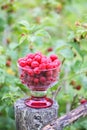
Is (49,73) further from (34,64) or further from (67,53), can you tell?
(67,53)

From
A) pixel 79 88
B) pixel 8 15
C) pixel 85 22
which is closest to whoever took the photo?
pixel 85 22

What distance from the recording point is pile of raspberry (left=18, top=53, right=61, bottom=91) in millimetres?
1777

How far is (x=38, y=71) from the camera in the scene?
5.78ft

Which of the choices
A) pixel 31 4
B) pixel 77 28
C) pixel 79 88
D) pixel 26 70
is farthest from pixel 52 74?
pixel 31 4

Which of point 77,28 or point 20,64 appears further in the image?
point 77,28

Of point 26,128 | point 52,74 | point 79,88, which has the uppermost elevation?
point 52,74

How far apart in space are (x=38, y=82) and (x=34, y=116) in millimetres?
148

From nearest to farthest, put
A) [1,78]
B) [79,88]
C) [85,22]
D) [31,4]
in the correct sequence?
[1,78]
[85,22]
[79,88]
[31,4]

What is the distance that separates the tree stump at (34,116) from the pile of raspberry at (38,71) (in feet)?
0.33

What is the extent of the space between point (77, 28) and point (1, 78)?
47 cm

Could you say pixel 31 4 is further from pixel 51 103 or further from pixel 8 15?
pixel 51 103

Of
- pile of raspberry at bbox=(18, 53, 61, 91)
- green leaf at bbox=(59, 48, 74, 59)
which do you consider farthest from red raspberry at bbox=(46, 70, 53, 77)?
green leaf at bbox=(59, 48, 74, 59)

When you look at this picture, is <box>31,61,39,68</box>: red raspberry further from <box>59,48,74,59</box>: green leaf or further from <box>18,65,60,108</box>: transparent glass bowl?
<box>59,48,74,59</box>: green leaf

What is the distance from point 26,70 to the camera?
5.88 feet
